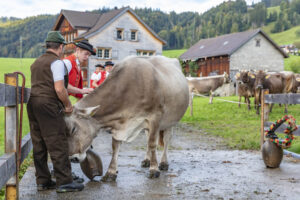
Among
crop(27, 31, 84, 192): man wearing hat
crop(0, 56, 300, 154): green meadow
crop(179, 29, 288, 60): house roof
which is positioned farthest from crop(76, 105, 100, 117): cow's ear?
crop(179, 29, 288, 60): house roof

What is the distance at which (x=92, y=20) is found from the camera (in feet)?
151

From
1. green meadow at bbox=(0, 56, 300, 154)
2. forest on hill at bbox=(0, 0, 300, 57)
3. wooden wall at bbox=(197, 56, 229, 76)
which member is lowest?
green meadow at bbox=(0, 56, 300, 154)

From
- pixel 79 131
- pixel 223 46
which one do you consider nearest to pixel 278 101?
pixel 79 131

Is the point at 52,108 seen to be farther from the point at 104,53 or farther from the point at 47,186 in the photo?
the point at 104,53

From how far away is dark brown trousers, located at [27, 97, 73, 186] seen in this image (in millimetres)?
4652

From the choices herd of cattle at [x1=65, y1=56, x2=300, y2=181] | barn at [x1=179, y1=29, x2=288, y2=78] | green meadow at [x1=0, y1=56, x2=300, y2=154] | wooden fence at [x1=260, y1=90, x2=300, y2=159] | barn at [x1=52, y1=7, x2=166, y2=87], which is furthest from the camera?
barn at [x1=179, y1=29, x2=288, y2=78]

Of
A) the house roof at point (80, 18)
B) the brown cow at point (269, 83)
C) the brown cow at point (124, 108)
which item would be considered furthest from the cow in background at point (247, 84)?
the house roof at point (80, 18)

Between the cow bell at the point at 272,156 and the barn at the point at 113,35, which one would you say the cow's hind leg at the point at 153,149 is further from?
the barn at the point at 113,35

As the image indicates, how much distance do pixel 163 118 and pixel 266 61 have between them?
40.9 metres

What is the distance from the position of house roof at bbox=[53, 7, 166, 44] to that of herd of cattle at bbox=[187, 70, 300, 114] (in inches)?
836

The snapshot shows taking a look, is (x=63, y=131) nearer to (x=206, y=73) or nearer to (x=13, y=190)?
(x=13, y=190)

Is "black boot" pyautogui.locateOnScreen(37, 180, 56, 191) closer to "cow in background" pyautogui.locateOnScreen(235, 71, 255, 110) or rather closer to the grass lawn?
the grass lawn

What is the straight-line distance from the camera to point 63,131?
4.79m

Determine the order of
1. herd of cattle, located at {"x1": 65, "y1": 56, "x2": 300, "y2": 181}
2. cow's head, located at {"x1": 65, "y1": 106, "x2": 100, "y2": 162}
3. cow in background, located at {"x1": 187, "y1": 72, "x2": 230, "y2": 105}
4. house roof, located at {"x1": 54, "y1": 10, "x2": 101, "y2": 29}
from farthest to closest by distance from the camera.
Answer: house roof, located at {"x1": 54, "y1": 10, "x2": 101, "y2": 29} < cow in background, located at {"x1": 187, "y1": 72, "x2": 230, "y2": 105} < herd of cattle, located at {"x1": 65, "y1": 56, "x2": 300, "y2": 181} < cow's head, located at {"x1": 65, "y1": 106, "x2": 100, "y2": 162}
